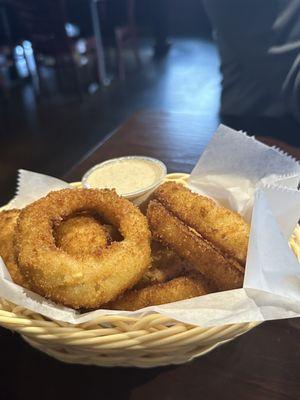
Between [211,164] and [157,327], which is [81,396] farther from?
[211,164]

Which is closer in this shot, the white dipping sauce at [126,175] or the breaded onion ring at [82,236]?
the breaded onion ring at [82,236]

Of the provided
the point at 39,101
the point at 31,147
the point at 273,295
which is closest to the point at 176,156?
the point at 273,295

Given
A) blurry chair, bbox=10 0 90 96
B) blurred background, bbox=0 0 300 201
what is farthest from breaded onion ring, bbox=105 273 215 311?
blurry chair, bbox=10 0 90 96

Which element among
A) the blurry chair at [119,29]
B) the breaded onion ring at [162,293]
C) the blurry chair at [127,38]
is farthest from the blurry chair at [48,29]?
the breaded onion ring at [162,293]

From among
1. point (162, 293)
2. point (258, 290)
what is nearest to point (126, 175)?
point (162, 293)

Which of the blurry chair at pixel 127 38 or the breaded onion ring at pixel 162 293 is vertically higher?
the breaded onion ring at pixel 162 293

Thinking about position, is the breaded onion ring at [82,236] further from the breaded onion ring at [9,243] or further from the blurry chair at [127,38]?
the blurry chair at [127,38]

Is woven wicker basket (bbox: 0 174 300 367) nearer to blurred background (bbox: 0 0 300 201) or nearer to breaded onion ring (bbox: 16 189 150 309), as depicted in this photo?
breaded onion ring (bbox: 16 189 150 309)
